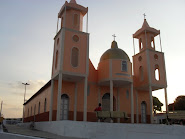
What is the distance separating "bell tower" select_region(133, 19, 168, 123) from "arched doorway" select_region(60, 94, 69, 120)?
1024cm

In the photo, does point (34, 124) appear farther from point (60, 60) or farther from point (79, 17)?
point (79, 17)

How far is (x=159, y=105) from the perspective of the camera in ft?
171

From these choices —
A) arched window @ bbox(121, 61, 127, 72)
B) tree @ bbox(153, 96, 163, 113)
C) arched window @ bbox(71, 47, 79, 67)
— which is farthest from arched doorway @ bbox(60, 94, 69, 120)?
tree @ bbox(153, 96, 163, 113)

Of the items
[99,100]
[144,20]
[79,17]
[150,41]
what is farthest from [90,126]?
[144,20]

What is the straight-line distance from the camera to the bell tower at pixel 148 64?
26.4 meters

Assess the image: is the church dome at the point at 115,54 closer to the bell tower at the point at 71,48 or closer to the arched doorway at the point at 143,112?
the bell tower at the point at 71,48

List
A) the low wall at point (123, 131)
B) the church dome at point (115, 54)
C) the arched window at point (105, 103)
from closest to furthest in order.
Result: the low wall at point (123, 131)
the church dome at point (115, 54)
the arched window at point (105, 103)

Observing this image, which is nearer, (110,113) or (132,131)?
(132,131)

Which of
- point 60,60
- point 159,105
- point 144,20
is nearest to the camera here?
point 60,60

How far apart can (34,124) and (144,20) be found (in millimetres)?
21043

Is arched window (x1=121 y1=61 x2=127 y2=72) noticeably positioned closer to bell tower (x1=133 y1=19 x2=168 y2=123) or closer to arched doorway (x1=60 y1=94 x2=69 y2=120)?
bell tower (x1=133 y1=19 x2=168 y2=123)

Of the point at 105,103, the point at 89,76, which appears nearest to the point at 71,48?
the point at 89,76

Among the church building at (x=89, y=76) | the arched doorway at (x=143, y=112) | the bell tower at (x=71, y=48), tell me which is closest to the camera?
the bell tower at (x=71, y=48)

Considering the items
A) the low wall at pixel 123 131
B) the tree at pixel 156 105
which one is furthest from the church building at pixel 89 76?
the tree at pixel 156 105
